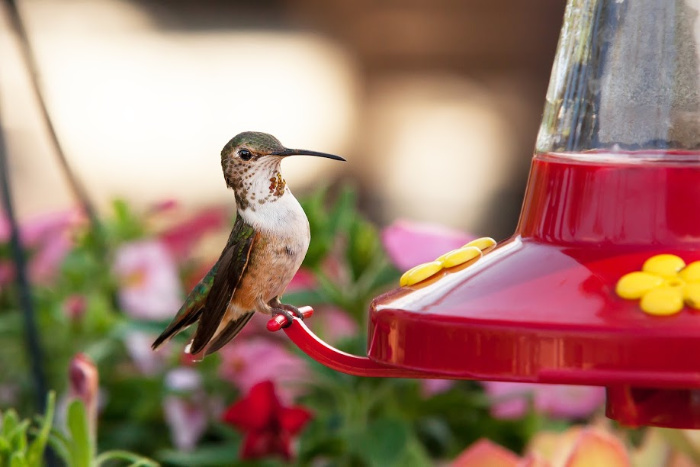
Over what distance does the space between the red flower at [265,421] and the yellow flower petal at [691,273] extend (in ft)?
2.06

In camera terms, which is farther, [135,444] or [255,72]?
[255,72]

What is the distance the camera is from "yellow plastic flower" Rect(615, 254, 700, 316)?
96cm

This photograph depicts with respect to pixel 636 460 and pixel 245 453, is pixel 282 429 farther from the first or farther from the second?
pixel 636 460

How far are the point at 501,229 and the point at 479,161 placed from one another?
5.40ft

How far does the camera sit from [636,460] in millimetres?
1625

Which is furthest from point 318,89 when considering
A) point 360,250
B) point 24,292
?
point 24,292

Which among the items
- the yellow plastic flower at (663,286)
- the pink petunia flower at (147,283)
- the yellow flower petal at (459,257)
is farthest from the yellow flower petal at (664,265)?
the pink petunia flower at (147,283)

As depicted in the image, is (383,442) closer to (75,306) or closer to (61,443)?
(61,443)

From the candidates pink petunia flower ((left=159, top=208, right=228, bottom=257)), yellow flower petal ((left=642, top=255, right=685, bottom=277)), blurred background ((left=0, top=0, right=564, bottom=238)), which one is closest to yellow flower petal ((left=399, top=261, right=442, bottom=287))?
yellow flower petal ((left=642, top=255, right=685, bottom=277))

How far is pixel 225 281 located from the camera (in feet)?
3.66

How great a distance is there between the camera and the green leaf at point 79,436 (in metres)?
1.23

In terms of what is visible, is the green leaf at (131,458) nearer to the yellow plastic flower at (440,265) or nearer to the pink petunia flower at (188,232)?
the yellow plastic flower at (440,265)

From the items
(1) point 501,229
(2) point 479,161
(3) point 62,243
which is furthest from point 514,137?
(3) point 62,243

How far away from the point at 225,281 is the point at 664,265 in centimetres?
39
